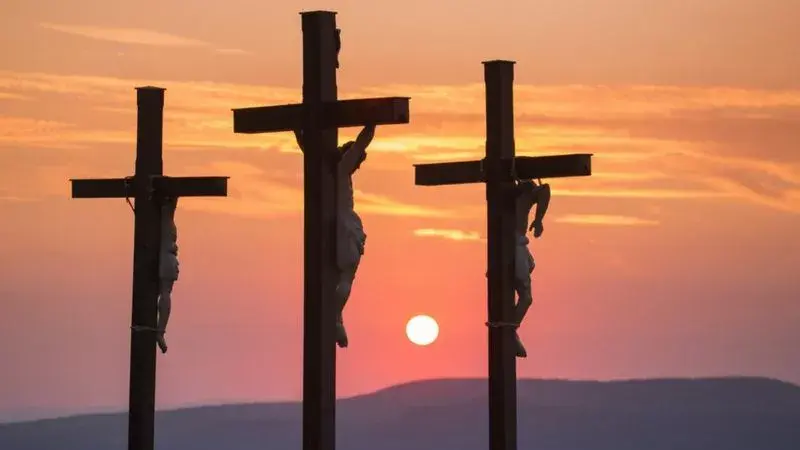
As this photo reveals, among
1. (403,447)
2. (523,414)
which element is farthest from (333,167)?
(523,414)

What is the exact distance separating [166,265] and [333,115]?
149 inches

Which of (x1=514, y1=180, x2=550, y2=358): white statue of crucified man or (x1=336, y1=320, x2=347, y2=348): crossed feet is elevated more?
(x1=514, y1=180, x2=550, y2=358): white statue of crucified man

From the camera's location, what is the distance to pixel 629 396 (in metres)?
58.0

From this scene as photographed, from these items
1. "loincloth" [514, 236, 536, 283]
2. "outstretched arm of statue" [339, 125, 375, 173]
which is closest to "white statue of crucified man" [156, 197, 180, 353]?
"loincloth" [514, 236, 536, 283]

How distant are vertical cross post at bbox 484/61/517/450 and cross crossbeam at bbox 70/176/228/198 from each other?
2.27 m

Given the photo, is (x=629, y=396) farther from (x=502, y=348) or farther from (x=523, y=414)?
(x=502, y=348)

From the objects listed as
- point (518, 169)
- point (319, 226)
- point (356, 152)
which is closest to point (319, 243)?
point (319, 226)

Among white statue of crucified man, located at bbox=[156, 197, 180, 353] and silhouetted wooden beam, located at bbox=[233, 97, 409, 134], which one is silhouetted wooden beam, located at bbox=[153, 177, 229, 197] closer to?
white statue of crucified man, located at bbox=[156, 197, 180, 353]

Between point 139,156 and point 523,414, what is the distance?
39.9 metres

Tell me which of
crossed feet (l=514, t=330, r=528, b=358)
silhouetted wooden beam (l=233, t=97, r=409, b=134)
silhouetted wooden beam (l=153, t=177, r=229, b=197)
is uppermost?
silhouetted wooden beam (l=233, t=97, r=409, b=134)

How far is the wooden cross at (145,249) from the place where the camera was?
18.9m

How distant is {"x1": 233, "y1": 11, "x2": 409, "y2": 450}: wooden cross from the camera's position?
1559 cm

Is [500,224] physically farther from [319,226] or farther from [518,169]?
[319,226]

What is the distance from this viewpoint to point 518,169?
17.8m
